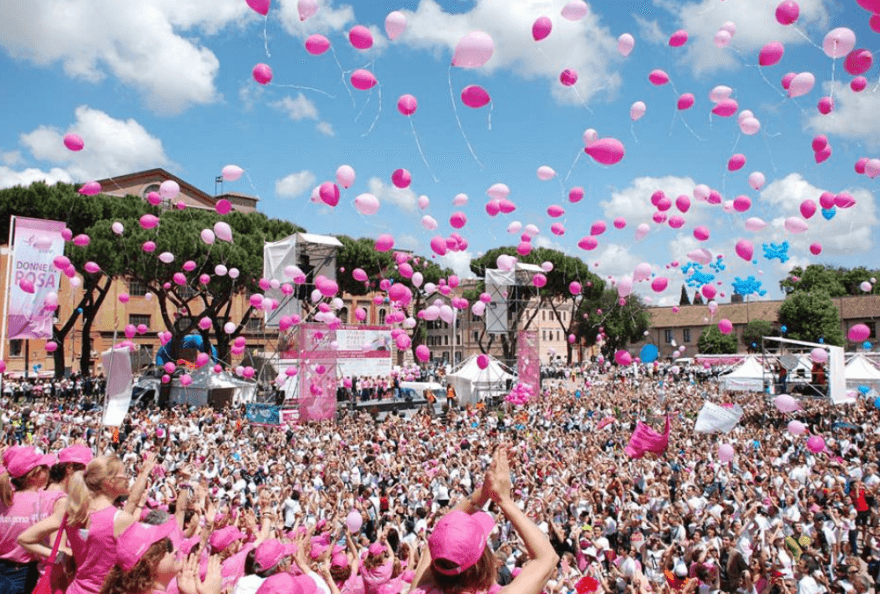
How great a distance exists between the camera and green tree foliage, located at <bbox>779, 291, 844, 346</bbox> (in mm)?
50719

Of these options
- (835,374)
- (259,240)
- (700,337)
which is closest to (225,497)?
(835,374)

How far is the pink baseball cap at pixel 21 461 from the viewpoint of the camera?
329 centimetres

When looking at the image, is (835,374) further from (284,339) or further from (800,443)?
(284,339)

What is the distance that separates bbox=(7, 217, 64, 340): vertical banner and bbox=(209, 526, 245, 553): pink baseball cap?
31.1ft

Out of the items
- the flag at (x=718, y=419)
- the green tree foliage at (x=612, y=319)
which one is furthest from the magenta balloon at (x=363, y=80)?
the green tree foliage at (x=612, y=319)

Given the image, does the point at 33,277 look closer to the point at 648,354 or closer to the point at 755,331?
the point at 648,354

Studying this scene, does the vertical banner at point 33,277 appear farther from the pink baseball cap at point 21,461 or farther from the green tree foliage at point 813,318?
the green tree foliage at point 813,318

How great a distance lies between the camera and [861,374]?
2139 centimetres

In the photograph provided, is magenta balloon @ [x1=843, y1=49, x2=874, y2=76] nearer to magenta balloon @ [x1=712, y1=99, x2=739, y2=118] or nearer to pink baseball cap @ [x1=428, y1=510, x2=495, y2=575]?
magenta balloon @ [x1=712, y1=99, x2=739, y2=118]

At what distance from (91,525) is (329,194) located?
6338mm

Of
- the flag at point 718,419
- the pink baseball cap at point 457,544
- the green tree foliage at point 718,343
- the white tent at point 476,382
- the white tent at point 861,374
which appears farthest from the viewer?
the green tree foliage at point 718,343

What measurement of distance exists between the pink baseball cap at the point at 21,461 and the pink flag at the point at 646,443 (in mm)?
10030

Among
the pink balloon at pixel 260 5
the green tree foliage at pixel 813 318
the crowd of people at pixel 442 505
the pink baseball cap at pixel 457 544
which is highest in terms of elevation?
the pink balloon at pixel 260 5

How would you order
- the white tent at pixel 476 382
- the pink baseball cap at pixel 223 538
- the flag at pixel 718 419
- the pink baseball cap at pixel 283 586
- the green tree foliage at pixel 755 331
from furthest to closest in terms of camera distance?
the green tree foliage at pixel 755 331 < the white tent at pixel 476 382 < the flag at pixel 718 419 < the pink baseball cap at pixel 223 538 < the pink baseball cap at pixel 283 586
